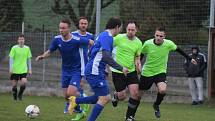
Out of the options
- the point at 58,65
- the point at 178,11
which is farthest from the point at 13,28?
the point at 178,11

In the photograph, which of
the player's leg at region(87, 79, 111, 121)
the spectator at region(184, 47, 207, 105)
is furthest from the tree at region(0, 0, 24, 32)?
the player's leg at region(87, 79, 111, 121)

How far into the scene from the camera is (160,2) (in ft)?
74.6

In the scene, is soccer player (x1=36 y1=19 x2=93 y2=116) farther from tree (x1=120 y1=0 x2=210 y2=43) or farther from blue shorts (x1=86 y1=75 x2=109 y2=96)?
tree (x1=120 y1=0 x2=210 y2=43)

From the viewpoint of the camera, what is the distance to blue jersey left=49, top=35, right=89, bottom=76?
12836mm

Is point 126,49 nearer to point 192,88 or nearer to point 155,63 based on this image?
point 155,63

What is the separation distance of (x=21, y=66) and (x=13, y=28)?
5851 mm

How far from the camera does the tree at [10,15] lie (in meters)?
25.5

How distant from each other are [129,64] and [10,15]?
13676 millimetres

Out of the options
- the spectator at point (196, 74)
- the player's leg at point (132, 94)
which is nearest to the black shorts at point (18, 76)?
the spectator at point (196, 74)

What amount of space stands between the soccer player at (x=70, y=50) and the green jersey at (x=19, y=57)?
22.9 ft

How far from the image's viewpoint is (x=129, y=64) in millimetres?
13125

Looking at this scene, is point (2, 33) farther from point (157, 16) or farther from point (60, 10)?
point (157, 16)

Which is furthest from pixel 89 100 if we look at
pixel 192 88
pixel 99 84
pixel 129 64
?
pixel 192 88

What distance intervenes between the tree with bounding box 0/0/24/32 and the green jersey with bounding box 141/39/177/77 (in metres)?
12.7
